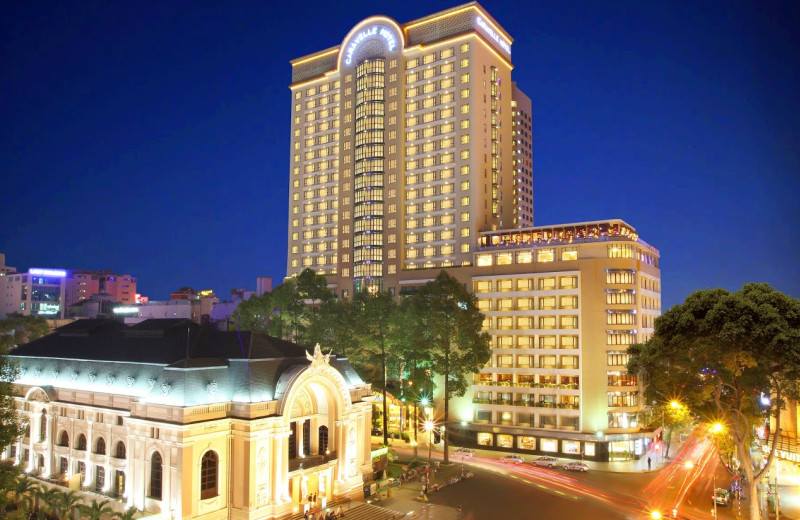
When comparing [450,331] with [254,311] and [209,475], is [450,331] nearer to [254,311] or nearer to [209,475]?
[254,311]

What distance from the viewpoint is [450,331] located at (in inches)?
3132

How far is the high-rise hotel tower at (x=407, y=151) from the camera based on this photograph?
358ft

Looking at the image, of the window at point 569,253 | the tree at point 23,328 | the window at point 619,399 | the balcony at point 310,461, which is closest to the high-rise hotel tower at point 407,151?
the window at point 569,253

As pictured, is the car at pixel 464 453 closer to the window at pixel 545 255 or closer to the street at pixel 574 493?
the street at pixel 574 493

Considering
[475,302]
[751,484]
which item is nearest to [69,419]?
[475,302]

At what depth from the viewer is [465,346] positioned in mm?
80188

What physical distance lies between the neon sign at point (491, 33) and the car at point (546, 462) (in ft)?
261

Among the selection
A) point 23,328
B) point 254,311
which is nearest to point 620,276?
point 254,311

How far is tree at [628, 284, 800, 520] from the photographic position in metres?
41.8

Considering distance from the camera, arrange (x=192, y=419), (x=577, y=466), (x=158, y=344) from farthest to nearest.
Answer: (x=577, y=466) < (x=158, y=344) < (x=192, y=419)

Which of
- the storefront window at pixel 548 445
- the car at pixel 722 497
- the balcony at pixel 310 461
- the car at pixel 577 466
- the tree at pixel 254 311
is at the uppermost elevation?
the tree at pixel 254 311

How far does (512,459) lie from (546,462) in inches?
184

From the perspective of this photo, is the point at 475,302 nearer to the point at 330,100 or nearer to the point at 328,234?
the point at 328,234

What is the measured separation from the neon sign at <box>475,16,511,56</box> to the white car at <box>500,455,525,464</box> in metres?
79.1
